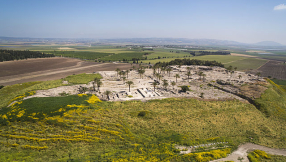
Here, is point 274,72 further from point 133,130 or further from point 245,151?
point 133,130

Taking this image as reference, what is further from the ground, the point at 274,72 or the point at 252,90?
the point at 274,72

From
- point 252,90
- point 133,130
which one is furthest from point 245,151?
point 252,90

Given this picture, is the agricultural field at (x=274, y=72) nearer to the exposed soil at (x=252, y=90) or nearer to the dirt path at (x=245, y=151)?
the exposed soil at (x=252, y=90)

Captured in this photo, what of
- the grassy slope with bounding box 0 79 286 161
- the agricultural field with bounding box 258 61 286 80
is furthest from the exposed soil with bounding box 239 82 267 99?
the agricultural field with bounding box 258 61 286 80

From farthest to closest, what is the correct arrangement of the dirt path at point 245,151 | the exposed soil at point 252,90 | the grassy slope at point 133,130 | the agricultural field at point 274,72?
the agricultural field at point 274,72, the exposed soil at point 252,90, the dirt path at point 245,151, the grassy slope at point 133,130

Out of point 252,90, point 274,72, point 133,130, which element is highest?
point 274,72

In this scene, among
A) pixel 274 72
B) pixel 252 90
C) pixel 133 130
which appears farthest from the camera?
pixel 274 72

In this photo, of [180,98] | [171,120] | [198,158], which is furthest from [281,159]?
[180,98]

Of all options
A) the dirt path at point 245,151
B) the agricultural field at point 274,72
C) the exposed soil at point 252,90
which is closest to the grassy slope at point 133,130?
the dirt path at point 245,151

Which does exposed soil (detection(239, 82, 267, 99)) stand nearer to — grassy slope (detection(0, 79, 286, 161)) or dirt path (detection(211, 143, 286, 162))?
grassy slope (detection(0, 79, 286, 161))
